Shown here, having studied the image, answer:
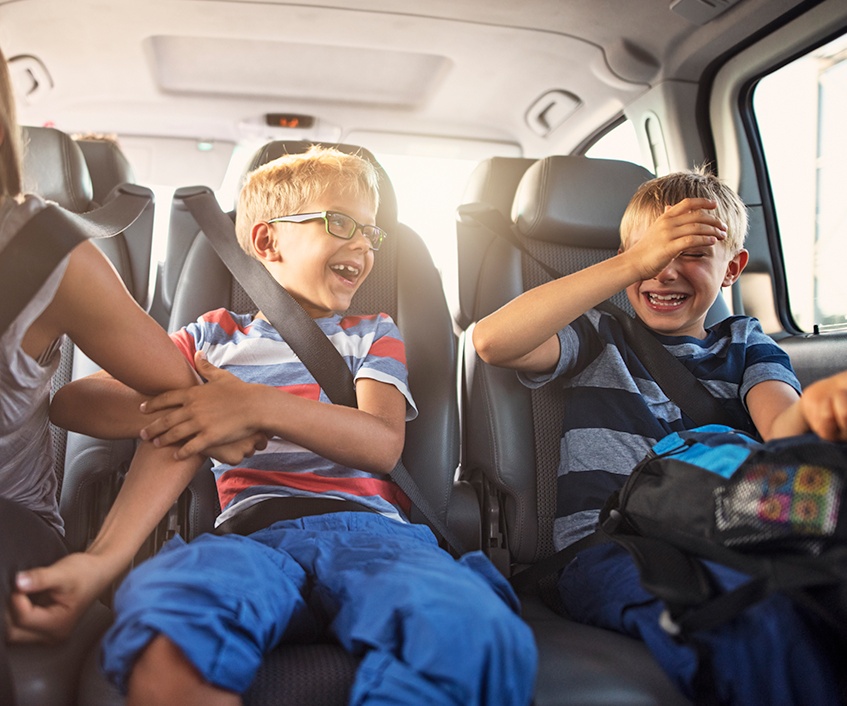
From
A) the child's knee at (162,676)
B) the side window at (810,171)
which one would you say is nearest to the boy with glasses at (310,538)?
the child's knee at (162,676)

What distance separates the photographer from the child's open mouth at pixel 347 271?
1665 mm

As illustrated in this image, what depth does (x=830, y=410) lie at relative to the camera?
3.44ft

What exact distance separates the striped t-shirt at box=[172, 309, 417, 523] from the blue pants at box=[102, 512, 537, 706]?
312 millimetres

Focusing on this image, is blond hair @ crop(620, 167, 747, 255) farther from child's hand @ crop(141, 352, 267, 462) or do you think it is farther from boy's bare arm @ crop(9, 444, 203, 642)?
boy's bare arm @ crop(9, 444, 203, 642)

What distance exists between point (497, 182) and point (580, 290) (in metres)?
0.84

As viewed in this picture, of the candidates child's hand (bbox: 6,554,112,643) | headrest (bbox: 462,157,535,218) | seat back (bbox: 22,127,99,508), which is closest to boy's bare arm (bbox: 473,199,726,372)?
headrest (bbox: 462,157,535,218)

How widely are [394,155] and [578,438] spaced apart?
2.62m

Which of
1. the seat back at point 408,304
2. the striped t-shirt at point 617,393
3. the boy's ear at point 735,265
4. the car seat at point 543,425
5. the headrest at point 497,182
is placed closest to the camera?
the car seat at point 543,425

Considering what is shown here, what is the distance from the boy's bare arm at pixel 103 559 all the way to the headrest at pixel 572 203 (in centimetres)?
120

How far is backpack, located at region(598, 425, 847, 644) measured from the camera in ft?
3.03

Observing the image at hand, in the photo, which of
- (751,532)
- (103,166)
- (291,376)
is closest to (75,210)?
(103,166)

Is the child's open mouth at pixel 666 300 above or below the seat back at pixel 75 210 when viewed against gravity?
below

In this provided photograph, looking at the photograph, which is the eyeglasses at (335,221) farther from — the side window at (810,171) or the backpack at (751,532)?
the side window at (810,171)

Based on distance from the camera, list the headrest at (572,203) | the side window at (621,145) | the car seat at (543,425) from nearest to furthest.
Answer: the car seat at (543,425), the headrest at (572,203), the side window at (621,145)
